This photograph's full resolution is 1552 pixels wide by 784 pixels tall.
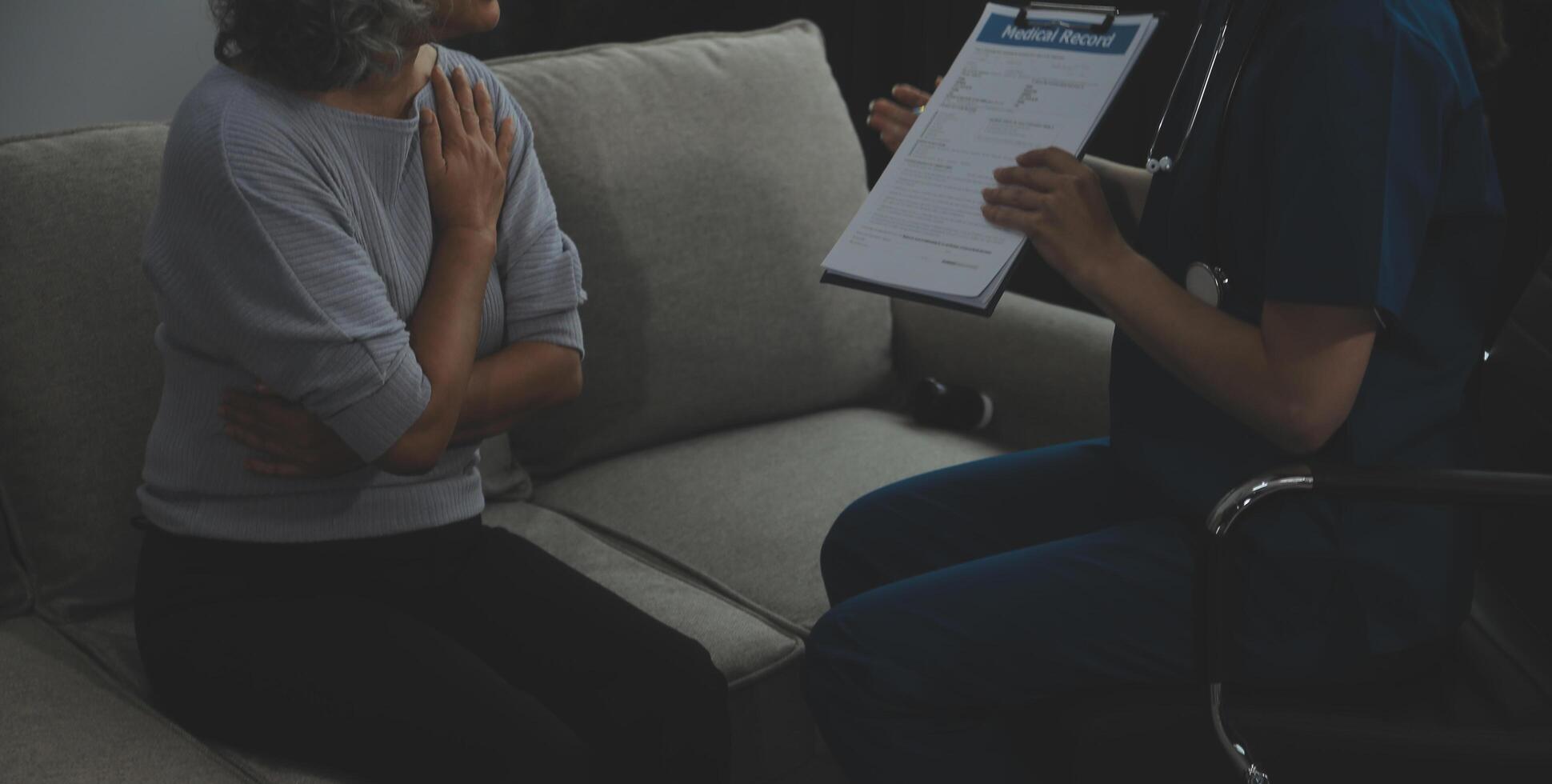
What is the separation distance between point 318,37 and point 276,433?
38 centimetres

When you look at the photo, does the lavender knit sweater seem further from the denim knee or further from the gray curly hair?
the denim knee

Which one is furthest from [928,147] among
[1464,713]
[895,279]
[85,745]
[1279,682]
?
[85,745]

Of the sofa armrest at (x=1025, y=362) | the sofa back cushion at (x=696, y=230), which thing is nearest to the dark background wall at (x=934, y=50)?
the sofa back cushion at (x=696, y=230)

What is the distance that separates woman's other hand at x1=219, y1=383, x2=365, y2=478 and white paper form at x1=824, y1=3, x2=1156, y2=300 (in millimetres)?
526

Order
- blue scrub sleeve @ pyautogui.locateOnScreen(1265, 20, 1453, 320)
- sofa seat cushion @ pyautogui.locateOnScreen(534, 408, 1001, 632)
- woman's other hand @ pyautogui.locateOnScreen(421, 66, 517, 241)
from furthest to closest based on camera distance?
1. sofa seat cushion @ pyautogui.locateOnScreen(534, 408, 1001, 632)
2. woman's other hand @ pyautogui.locateOnScreen(421, 66, 517, 241)
3. blue scrub sleeve @ pyautogui.locateOnScreen(1265, 20, 1453, 320)

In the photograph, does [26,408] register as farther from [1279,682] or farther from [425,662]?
[1279,682]

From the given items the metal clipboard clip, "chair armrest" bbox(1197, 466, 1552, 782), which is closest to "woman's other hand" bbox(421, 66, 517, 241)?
the metal clipboard clip

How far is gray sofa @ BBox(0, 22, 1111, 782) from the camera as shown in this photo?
57.7 inches

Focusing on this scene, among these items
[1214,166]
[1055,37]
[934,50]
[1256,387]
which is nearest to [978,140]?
[1055,37]

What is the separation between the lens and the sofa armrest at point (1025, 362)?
6.45ft

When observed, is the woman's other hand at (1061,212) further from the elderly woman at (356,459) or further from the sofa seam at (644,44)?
the sofa seam at (644,44)

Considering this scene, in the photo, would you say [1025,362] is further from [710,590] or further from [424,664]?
[424,664]

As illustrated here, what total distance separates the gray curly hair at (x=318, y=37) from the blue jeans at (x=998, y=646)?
2.30 feet

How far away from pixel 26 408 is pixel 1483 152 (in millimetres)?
1452
